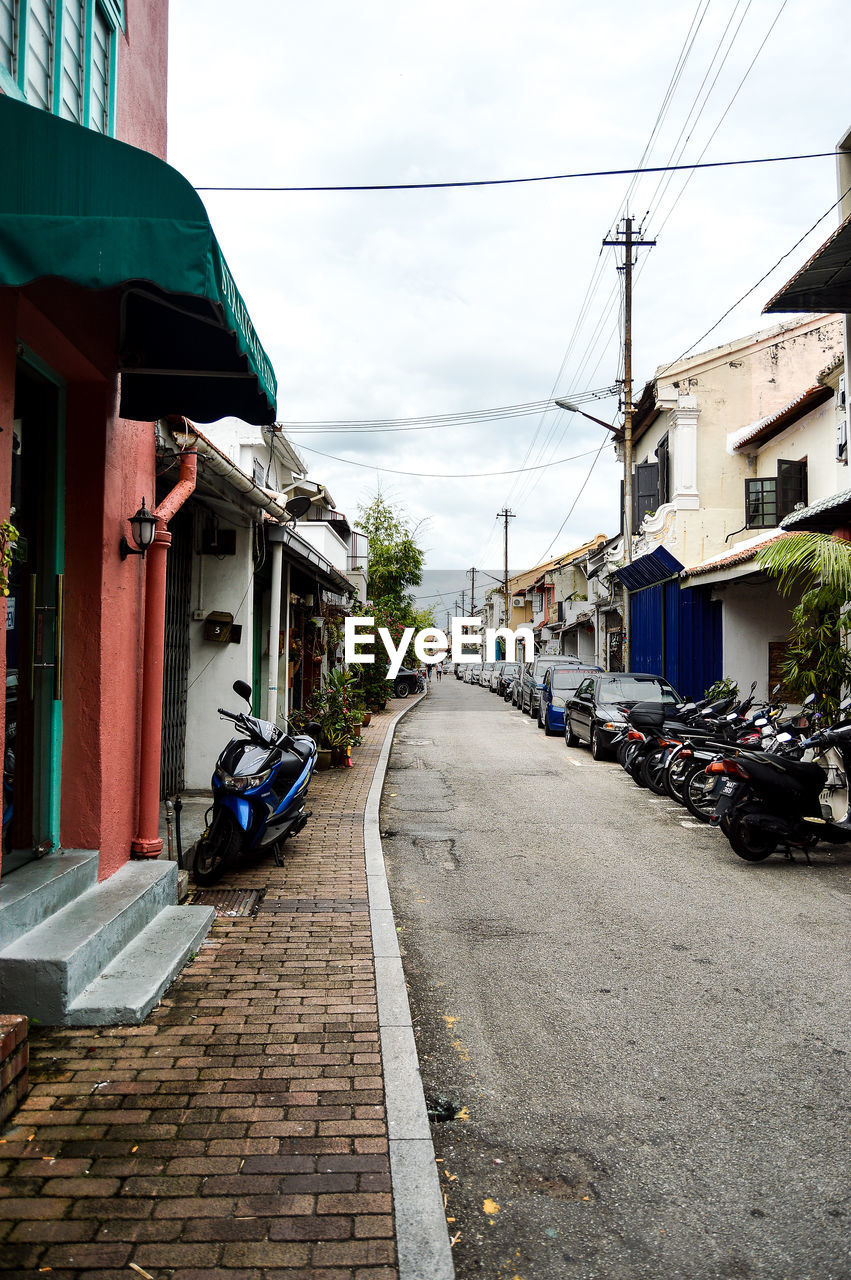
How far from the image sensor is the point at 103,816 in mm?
5590

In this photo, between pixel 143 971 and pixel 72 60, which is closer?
pixel 143 971

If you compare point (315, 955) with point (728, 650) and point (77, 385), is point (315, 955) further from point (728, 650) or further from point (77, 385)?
point (728, 650)

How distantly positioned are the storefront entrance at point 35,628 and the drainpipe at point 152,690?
0.94 metres

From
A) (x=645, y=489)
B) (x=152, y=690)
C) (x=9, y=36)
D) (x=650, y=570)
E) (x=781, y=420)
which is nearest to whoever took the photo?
(x=9, y=36)

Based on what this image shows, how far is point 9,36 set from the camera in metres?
4.64

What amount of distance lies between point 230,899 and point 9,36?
215 inches

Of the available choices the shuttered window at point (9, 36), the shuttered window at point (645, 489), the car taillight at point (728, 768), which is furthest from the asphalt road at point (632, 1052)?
the shuttered window at point (645, 489)

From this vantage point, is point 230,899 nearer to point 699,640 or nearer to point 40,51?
point 40,51

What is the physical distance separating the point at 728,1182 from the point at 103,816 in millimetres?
3962

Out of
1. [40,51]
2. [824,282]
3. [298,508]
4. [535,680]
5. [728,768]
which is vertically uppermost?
[824,282]

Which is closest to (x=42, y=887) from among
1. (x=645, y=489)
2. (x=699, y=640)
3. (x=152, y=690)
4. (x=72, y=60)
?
(x=152, y=690)

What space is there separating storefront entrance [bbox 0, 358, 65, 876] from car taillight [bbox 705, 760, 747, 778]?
221 inches

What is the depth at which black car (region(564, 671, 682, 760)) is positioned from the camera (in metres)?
15.8

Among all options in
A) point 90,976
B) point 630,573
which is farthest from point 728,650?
point 90,976
